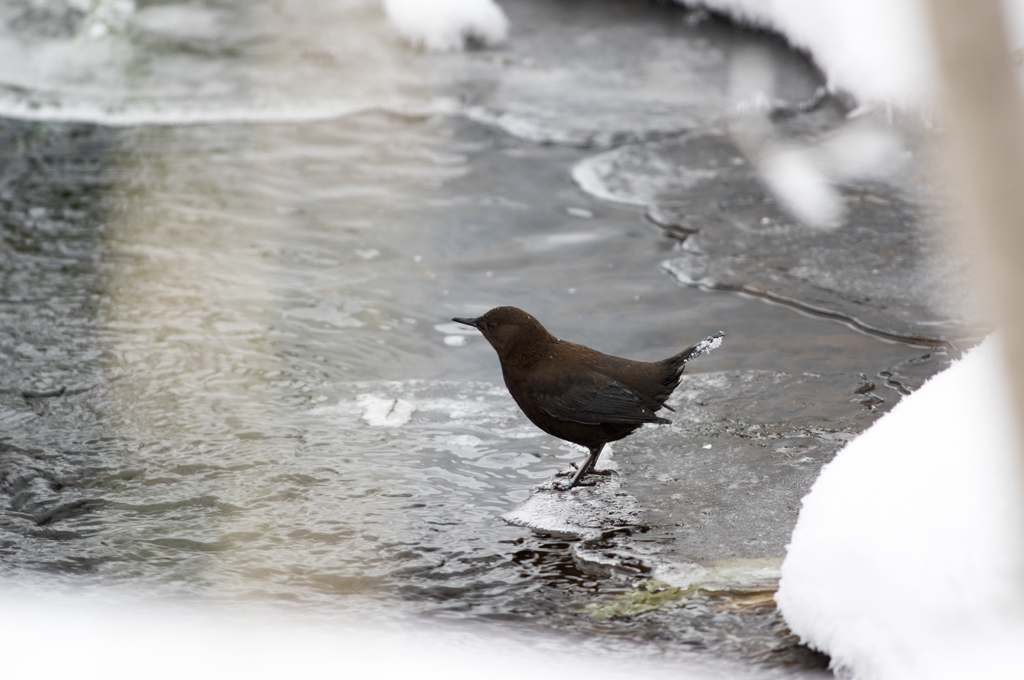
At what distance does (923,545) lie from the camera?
7.43 ft

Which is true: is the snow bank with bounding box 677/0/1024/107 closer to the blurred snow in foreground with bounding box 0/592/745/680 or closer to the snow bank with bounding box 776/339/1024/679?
the snow bank with bounding box 776/339/1024/679

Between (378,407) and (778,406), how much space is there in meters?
1.56

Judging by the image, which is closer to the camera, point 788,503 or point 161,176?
point 788,503

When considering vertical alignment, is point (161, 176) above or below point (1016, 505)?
below

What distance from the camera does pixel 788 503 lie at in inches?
132

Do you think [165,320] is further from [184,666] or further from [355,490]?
[184,666]

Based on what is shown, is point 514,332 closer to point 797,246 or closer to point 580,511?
point 580,511

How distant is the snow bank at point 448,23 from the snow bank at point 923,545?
7.86 metres

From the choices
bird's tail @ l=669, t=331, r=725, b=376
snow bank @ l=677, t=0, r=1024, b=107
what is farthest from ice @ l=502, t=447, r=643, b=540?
snow bank @ l=677, t=0, r=1024, b=107

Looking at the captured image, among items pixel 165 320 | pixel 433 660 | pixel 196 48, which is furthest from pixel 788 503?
pixel 196 48

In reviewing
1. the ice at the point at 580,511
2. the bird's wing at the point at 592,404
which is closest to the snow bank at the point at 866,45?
the bird's wing at the point at 592,404

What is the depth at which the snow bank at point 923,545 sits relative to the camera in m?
2.12

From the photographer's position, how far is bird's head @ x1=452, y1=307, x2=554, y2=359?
3623 mm

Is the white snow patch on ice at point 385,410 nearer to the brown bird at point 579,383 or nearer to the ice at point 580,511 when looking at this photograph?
the brown bird at point 579,383
